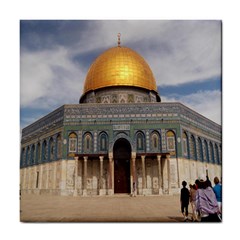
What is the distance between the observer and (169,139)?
59.1 feet

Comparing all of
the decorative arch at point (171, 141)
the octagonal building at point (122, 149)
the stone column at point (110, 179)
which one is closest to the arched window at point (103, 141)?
the octagonal building at point (122, 149)

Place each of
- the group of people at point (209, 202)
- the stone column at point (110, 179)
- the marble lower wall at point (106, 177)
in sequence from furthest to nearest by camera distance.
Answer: the marble lower wall at point (106, 177)
the stone column at point (110, 179)
the group of people at point (209, 202)

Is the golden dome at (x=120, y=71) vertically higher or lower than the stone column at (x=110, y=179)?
higher

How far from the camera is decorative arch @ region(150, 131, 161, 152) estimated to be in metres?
17.8

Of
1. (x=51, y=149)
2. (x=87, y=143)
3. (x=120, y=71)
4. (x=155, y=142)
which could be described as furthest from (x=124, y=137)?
(x=120, y=71)

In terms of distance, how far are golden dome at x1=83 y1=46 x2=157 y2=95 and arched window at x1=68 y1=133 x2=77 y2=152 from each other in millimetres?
4913

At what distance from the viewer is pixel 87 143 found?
18094 mm

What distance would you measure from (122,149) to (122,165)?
1.07m

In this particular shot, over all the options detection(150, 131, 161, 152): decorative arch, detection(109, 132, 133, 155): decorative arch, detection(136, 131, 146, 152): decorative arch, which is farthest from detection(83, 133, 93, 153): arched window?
detection(150, 131, 161, 152): decorative arch

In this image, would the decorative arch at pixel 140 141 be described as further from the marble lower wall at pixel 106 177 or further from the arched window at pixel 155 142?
the marble lower wall at pixel 106 177

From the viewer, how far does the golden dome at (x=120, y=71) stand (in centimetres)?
2100

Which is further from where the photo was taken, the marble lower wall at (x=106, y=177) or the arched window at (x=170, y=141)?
the arched window at (x=170, y=141)

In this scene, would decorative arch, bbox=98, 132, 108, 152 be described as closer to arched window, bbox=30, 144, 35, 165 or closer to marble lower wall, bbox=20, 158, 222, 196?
marble lower wall, bbox=20, 158, 222, 196

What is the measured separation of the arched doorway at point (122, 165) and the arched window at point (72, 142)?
8.49 feet
